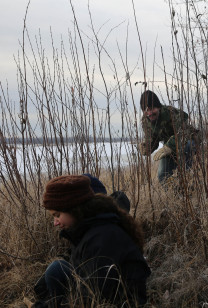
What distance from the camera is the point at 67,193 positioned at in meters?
1.99

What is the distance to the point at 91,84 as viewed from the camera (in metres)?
3.08

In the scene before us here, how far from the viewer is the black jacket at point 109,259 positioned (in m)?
1.84

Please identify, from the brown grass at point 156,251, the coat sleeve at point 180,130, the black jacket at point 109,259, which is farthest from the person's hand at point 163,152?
the black jacket at point 109,259

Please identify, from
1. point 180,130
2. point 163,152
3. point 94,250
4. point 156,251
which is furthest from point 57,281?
point 163,152

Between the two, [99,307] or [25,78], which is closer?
[99,307]

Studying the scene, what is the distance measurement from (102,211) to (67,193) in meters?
0.18

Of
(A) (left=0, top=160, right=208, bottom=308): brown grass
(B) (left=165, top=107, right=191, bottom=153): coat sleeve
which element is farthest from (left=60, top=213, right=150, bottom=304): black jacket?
(B) (left=165, top=107, right=191, bottom=153): coat sleeve

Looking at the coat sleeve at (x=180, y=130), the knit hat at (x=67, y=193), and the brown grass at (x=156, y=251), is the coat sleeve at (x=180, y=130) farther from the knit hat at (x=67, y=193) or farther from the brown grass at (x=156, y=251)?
the knit hat at (x=67, y=193)

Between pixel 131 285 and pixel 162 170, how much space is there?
2702 millimetres

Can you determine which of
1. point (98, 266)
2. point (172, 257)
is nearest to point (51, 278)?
point (98, 266)

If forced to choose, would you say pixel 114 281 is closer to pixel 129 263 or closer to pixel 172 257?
pixel 129 263

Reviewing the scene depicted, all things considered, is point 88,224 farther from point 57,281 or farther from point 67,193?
point 57,281

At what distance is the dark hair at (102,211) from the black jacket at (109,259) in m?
0.05

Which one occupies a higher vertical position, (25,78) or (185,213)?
(25,78)
